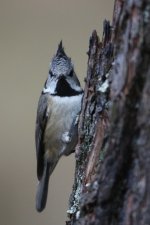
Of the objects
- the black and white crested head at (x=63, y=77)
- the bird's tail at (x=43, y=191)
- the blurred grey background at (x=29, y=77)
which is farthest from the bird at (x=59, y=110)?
the blurred grey background at (x=29, y=77)

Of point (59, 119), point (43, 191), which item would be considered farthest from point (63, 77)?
point (43, 191)

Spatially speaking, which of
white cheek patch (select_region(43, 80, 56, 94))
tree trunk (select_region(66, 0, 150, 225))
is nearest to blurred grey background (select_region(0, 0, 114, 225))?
white cheek patch (select_region(43, 80, 56, 94))

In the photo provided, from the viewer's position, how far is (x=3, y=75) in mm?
5410

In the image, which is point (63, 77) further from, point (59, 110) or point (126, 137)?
point (126, 137)

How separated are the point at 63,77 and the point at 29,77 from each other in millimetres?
1965

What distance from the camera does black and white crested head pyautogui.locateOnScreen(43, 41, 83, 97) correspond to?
10.9 feet

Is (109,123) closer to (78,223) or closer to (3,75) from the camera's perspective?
(78,223)

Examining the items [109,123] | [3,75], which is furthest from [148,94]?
[3,75]

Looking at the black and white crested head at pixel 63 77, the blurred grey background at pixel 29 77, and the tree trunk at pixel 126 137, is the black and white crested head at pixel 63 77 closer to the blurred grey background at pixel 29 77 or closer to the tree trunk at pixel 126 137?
the tree trunk at pixel 126 137

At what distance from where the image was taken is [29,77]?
529 centimetres

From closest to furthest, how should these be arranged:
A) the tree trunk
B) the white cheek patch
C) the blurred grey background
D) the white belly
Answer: the tree trunk
the white belly
the white cheek patch
the blurred grey background

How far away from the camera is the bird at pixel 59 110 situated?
331cm

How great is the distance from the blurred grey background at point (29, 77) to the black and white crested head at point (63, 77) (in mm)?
1458

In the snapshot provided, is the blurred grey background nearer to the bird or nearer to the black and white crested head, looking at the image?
the bird
